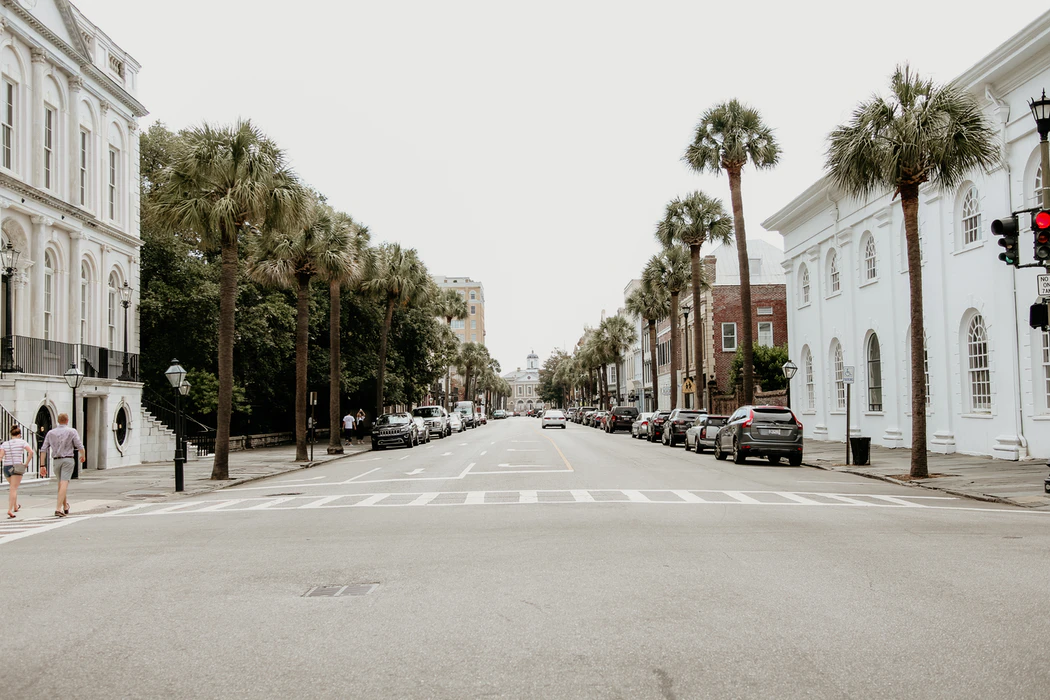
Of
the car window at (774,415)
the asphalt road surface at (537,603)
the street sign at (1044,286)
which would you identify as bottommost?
the asphalt road surface at (537,603)

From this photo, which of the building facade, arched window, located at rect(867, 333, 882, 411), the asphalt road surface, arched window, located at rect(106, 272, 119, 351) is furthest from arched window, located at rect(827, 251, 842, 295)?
the building facade

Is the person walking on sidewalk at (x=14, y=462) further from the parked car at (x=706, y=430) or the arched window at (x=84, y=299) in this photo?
the parked car at (x=706, y=430)

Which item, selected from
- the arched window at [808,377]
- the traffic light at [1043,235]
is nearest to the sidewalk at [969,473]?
the traffic light at [1043,235]

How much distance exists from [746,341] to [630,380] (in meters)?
73.5

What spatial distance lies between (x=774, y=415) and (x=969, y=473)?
20.1ft

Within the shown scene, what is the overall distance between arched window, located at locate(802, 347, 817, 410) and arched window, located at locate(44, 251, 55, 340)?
29386mm

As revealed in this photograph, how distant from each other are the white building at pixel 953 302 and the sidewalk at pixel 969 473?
3.63 ft

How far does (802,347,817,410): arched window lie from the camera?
1622 inches

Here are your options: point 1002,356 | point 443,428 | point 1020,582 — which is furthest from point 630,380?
point 1020,582

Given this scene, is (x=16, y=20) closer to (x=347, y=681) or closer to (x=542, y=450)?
(x=542, y=450)

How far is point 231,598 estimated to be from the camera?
26.5ft

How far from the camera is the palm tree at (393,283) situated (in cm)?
4503

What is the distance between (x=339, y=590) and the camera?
8312 millimetres

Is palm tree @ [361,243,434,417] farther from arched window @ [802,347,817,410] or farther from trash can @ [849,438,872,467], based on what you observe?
trash can @ [849,438,872,467]
